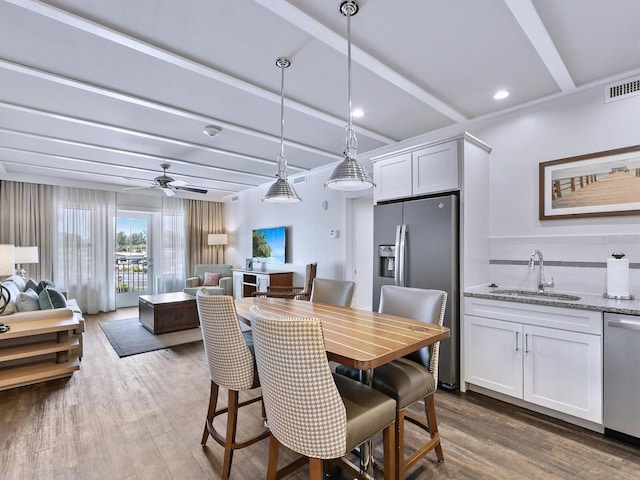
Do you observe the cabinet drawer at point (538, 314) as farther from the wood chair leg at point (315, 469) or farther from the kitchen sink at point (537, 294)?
the wood chair leg at point (315, 469)

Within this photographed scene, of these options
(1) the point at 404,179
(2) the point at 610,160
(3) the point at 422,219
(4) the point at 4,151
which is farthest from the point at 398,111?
(4) the point at 4,151

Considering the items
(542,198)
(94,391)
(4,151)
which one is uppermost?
(4,151)

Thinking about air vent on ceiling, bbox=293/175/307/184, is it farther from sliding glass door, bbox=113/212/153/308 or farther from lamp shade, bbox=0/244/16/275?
lamp shade, bbox=0/244/16/275

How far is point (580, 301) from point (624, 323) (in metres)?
0.31

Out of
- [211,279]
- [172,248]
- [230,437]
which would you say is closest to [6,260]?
[230,437]

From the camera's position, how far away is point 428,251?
118 inches

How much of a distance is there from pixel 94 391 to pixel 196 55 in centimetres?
299

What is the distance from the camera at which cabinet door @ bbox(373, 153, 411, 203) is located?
10.8ft

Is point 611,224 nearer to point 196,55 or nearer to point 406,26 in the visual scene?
point 406,26

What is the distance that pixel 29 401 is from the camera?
Result: 8.87ft

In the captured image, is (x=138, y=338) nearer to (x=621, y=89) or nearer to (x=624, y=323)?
(x=624, y=323)

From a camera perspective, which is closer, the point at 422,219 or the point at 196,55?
the point at 196,55

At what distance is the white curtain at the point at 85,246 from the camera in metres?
5.99

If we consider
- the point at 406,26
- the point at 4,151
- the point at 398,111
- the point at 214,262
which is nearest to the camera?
the point at 406,26
